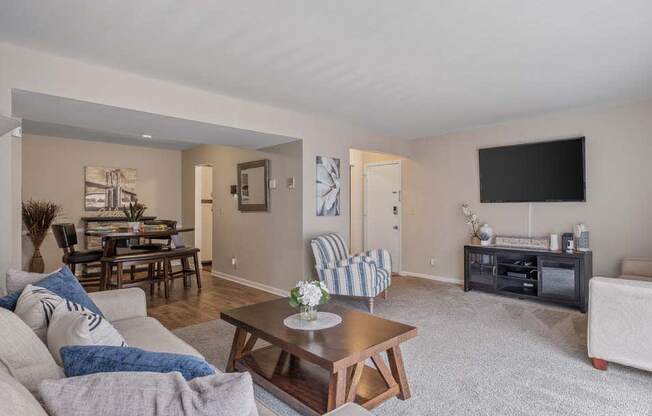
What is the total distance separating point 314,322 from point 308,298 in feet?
0.62

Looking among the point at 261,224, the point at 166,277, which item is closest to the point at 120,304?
the point at 166,277

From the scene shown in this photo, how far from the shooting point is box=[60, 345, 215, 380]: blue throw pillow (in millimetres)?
979

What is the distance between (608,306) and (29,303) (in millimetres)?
3300

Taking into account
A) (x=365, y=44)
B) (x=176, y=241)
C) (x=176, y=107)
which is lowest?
(x=176, y=241)

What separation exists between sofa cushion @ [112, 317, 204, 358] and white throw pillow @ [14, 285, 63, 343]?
0.49 meters

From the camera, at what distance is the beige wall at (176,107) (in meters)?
2.72

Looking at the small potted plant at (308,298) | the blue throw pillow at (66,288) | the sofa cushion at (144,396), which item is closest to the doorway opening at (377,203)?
the small potted plant at (308,298)

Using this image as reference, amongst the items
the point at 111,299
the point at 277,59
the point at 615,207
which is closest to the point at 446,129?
the point at 615,207

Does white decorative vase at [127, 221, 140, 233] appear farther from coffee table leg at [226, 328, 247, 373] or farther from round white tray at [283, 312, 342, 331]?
round white tray at [283, 312, 342, 331]

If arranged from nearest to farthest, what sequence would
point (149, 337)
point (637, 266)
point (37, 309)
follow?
Result: 1. point (37, 309)
2. point (149, 337)
3. point (637, 266)

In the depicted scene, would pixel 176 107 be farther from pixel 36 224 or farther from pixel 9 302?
pixel 36 224

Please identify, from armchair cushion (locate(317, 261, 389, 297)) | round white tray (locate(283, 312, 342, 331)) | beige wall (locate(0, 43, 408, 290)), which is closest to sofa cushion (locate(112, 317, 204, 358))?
round white tray (locate(283, 312, 342, 331))

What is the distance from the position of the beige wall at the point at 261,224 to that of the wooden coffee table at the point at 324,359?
2133 mm

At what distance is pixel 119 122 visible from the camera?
3.63 m
